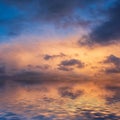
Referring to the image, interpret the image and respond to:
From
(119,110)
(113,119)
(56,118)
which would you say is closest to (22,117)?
(56,118)

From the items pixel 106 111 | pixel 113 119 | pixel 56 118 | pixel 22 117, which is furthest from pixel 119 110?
pixel 22 117

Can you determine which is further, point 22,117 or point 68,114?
point 68,114

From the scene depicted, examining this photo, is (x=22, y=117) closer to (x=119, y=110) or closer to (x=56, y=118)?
(x=56, y=118)

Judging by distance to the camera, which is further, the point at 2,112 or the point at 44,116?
the point at 2,112

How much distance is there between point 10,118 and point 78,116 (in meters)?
8.42

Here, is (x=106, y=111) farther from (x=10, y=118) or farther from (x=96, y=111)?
(x=10, y=118)

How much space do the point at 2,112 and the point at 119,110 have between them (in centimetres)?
1670

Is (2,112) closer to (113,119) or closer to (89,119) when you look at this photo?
(89,119)

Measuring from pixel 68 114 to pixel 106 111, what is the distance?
6.25 metres

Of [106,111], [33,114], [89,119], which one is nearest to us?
[89,119]

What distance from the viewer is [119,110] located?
40062 mm

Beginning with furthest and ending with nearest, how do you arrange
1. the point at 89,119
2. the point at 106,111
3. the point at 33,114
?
the point at 106,111, the point at 33,114, the point at 89,119

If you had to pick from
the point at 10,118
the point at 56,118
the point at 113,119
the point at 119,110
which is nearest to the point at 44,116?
the point at 56,118

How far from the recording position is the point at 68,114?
36.0 m
